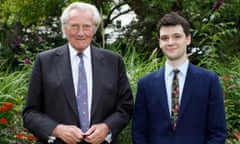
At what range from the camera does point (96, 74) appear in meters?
4.04

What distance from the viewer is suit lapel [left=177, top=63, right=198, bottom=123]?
389 cm

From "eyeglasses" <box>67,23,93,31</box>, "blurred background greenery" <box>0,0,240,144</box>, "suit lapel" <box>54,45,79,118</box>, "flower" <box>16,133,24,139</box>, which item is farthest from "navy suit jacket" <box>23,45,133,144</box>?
"blurred background greenery" <box>0,0,240,144</box>

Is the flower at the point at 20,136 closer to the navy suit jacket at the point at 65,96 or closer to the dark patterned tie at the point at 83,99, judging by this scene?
the navy suit jacket at the point at 65,96

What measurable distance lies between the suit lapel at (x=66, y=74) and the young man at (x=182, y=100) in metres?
0.59

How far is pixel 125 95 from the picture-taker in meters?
4.11

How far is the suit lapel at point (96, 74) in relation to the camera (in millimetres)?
3960

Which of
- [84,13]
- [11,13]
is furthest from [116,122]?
[11,13]

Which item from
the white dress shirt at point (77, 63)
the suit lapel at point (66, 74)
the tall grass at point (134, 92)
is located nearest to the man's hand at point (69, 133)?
the suit lapel at point (66, 74)

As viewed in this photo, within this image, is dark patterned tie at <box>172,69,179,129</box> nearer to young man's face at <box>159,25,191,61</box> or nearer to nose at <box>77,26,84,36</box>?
young man's face at <box>159,25,191,61</box>

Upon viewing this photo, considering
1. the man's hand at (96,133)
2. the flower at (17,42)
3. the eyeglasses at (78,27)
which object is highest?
the eyeglasses at (78,27)

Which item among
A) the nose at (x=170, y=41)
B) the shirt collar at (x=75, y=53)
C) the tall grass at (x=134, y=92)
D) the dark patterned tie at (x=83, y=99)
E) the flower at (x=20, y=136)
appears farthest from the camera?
the tall grass at (x=134, y=92)

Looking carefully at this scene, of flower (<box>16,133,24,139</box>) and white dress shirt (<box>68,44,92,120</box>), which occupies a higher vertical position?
white dress shirt (<box>68,44,92,120</box>)

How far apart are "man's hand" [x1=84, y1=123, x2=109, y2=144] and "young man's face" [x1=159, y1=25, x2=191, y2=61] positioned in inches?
28.3

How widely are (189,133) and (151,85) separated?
47cm
